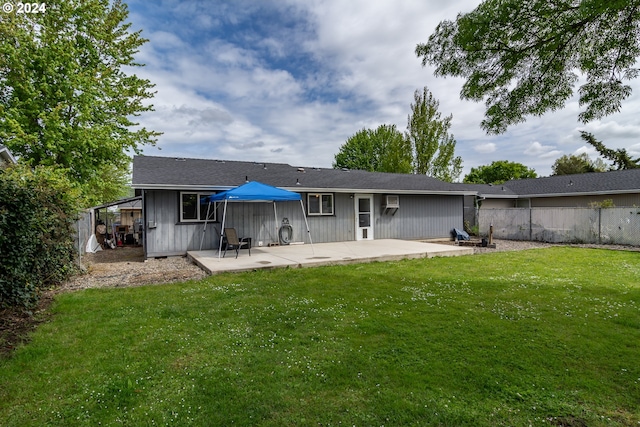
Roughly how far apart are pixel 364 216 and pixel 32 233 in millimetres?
10415

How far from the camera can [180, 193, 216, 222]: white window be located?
10.2 metres

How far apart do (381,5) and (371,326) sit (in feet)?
15.5

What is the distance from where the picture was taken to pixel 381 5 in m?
5.00

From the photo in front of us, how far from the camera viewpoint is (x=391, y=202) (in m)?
13.4

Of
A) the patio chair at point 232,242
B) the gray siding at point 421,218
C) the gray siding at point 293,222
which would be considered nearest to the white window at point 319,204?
the gray siding at point 293,222

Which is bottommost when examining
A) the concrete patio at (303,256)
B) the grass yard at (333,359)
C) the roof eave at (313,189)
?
the grass yard at (333,359)

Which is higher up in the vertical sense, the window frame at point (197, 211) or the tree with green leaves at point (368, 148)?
the tree with green leaves at point (368, 148)

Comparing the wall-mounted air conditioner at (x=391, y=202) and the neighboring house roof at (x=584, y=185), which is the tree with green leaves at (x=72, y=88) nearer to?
the wall-mounted air conditioner at (x=391, y=202)

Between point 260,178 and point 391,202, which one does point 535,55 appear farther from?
point 391,202

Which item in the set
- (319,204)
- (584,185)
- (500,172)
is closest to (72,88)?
(319,204)

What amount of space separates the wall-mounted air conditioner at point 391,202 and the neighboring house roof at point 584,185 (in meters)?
11.9

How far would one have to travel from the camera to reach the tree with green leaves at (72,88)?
39.2 feet

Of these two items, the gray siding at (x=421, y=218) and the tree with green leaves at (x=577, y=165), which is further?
the tree with green leaves at (x=577, y=165)

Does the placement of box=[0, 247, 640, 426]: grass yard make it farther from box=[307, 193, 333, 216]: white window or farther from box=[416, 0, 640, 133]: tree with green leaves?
box=[307, 193, 333, 216]: white window
